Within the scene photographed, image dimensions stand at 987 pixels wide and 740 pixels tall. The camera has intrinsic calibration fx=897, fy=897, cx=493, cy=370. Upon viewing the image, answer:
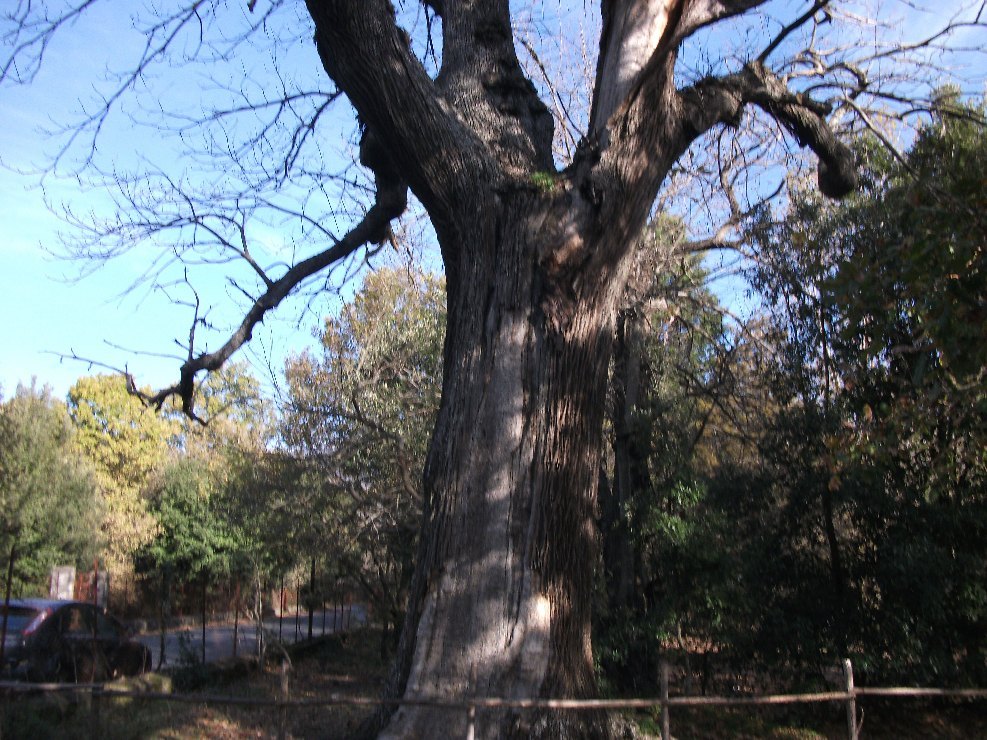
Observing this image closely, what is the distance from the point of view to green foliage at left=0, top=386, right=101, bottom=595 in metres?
21.5

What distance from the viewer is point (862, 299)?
6941 mm

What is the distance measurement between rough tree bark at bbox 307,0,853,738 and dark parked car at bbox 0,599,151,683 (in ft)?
18.3

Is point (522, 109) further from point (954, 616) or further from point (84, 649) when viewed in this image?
point (84, 649)

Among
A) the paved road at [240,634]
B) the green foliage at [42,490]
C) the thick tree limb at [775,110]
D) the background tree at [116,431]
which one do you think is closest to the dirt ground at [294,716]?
the paved road at [240,634]

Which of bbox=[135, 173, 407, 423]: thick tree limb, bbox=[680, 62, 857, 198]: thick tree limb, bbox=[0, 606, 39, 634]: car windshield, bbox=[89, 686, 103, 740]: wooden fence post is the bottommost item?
bbox=[89, 686, 103, 740]: wooden fence post

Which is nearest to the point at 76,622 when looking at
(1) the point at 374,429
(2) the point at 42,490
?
(1) the point at 374,429

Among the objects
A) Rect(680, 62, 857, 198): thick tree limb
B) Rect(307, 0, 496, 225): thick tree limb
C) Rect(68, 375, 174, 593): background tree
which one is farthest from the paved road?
Rect(68, 375, 174, 593): background tree

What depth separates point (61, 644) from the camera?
36.4 feet

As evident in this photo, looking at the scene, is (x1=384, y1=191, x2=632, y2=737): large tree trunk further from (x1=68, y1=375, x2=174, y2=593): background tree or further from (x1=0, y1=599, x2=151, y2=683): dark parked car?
(x1=68, y1=375, x2=174, y2=593): background tree

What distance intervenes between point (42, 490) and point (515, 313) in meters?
20.1

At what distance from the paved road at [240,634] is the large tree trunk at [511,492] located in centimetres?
1091

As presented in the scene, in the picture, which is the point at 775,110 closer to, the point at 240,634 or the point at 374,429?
the point at 374,429

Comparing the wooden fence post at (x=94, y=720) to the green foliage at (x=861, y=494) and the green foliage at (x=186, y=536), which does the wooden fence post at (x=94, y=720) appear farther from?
A: the green foliage at (x=186, y=536)

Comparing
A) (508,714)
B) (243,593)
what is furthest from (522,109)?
(243,593)
